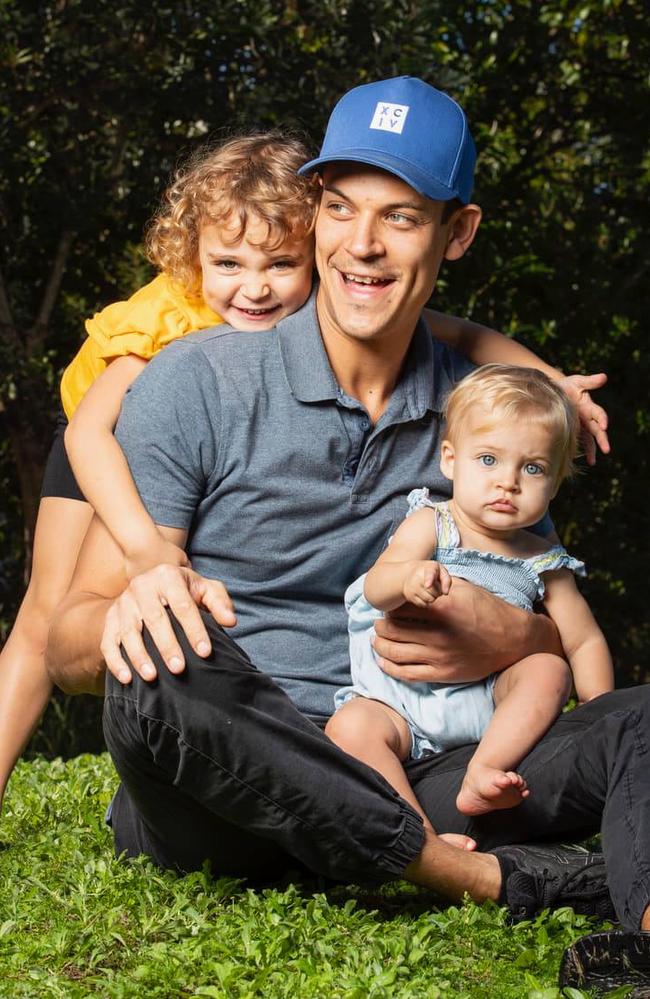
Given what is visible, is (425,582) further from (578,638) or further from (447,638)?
(578,638)

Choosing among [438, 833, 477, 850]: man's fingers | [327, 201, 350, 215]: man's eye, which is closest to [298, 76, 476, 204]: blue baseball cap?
[327, 201, 350, 215]: man's eye

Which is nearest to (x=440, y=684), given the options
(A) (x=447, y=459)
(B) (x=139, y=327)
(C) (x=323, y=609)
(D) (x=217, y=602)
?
(C) (x=323, y=609)

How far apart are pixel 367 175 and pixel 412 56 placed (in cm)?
342

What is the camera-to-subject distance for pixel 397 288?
3461 mm

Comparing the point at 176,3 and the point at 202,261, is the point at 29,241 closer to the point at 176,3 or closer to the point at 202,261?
the point at 176,3

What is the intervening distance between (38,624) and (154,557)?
1.12 metres

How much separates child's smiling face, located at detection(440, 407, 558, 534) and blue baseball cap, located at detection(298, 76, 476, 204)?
61 cm

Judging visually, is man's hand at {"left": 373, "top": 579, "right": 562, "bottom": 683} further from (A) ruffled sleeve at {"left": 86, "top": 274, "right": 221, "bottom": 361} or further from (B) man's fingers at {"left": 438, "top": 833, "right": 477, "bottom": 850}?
(A) ruffled sleeve at {"left": 86, "top": 274, "right": 221, "bottom": 361}

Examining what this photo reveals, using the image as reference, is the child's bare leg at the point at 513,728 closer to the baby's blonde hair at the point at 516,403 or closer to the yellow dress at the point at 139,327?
the baby's blonde hair at the point at 516,403

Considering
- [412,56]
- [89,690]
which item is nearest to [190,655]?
[89,690]

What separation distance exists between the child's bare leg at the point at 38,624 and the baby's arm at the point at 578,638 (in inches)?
53.3

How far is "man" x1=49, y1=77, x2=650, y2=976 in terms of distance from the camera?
8.90ft

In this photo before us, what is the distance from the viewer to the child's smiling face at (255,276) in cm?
373

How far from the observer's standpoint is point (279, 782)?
2.74m
